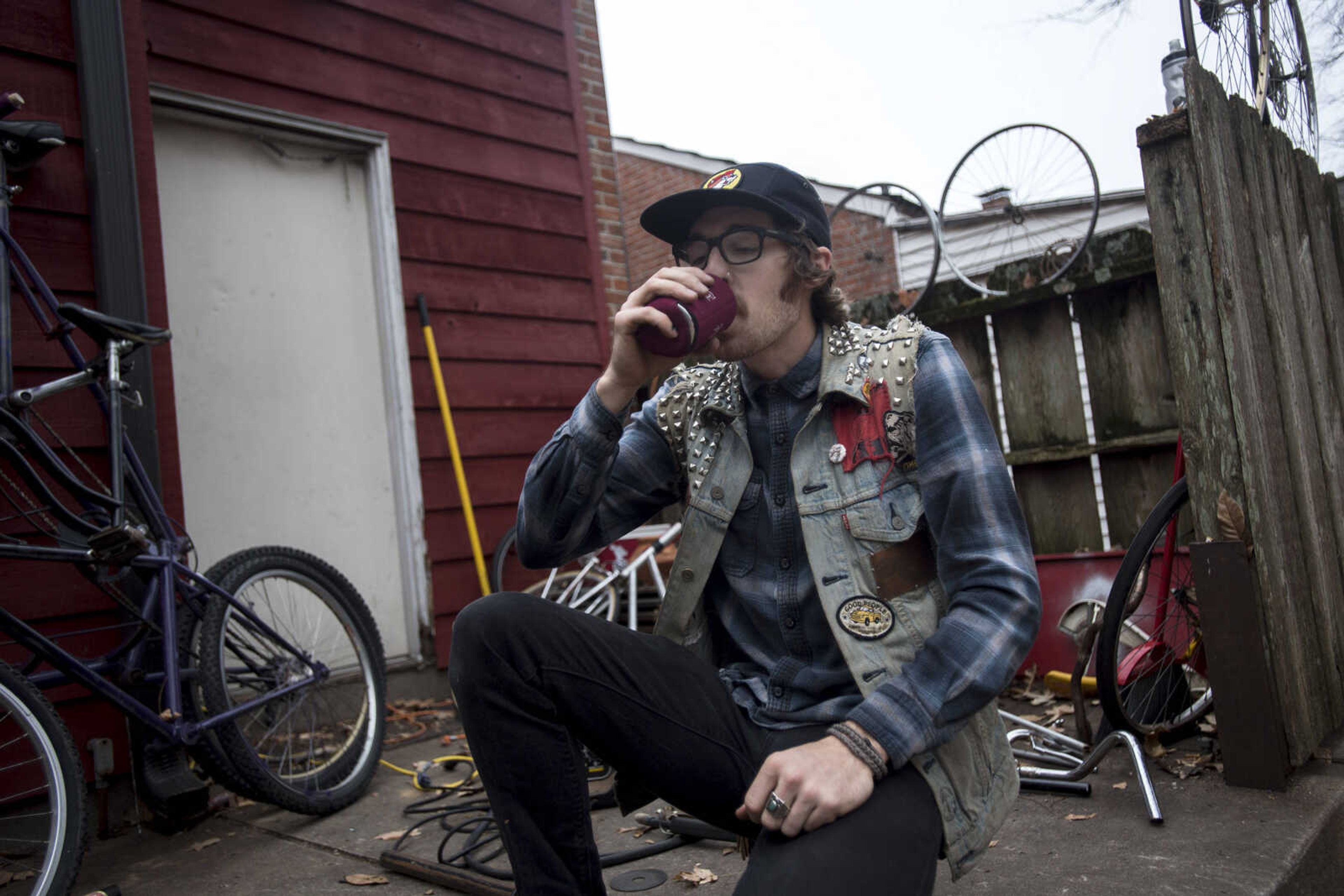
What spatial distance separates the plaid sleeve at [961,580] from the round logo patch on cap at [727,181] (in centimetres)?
51

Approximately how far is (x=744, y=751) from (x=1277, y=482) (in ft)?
6.51

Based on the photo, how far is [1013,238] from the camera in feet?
41.5

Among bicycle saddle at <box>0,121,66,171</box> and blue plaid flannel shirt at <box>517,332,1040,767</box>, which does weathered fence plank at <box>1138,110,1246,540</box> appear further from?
bicycle saddle at <box>0,121,66,171</box>

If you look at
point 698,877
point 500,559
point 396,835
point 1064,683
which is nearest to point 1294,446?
point 1064,683

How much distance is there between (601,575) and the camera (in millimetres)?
4863

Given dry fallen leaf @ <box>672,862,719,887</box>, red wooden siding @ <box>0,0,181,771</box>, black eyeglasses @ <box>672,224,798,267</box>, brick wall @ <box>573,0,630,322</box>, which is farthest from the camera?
brick wall @ <box>573,0,630,322</box>

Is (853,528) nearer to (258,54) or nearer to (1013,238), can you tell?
(258,54)

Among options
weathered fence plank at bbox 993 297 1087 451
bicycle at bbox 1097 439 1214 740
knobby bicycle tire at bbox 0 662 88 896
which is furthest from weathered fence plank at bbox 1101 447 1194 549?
knobby bicycle tire at bbox 0 662 88 896

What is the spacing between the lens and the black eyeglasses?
5.85 feet

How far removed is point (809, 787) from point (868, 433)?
651mm

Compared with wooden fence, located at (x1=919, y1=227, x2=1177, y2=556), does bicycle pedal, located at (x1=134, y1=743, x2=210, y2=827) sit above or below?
below

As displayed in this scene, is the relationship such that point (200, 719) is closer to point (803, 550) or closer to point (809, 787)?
point (803, 550)

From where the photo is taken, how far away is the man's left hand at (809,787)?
1.30 metres

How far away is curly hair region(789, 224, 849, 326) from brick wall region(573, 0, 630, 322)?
13.0 feet
